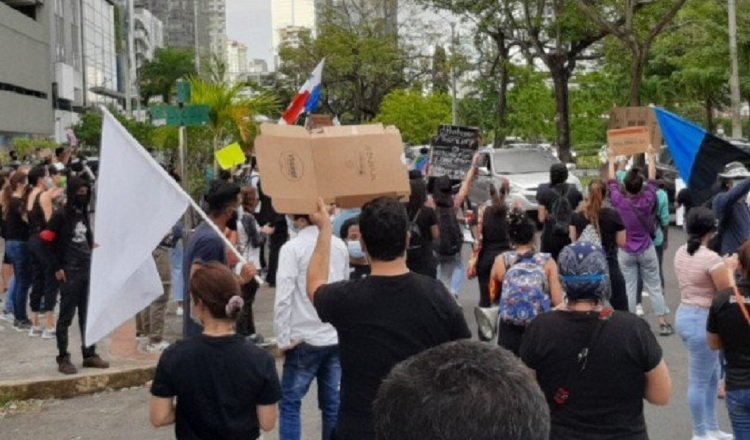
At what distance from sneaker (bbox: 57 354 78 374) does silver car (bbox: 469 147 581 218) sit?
14.9 meters

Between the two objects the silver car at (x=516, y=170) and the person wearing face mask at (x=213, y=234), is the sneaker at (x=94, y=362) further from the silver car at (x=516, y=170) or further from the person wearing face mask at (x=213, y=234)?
the silver car at (x=516, y=170)

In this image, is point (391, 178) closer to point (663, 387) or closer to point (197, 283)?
point (197, 283)

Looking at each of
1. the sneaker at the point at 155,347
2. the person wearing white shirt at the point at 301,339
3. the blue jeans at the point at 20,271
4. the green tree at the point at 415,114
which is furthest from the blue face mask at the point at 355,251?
the green tree at the point at 415,114

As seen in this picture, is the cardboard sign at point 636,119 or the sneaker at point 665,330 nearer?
the sneaker at point 665,330

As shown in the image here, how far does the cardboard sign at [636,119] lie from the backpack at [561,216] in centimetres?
286

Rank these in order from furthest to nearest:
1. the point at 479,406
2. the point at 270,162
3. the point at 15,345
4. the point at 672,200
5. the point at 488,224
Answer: the point at 672,200 < the point at 15,345 < the point at 488,224 < the point at 270,162 < the point at 479,406

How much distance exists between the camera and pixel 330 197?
5309 mm

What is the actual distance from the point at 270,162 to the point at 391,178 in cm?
60

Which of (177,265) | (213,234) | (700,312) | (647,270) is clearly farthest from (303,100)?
(700,312)

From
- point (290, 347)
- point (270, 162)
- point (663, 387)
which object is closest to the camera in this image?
point (663, 387)

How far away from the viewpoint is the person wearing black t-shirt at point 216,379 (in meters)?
4.60

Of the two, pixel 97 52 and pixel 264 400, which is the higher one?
pixel 97 52

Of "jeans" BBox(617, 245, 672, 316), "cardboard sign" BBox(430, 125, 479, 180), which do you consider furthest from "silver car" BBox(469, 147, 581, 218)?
"jeans" BBox(617, 245, 672, 316)

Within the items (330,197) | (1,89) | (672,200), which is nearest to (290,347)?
(330,197)
